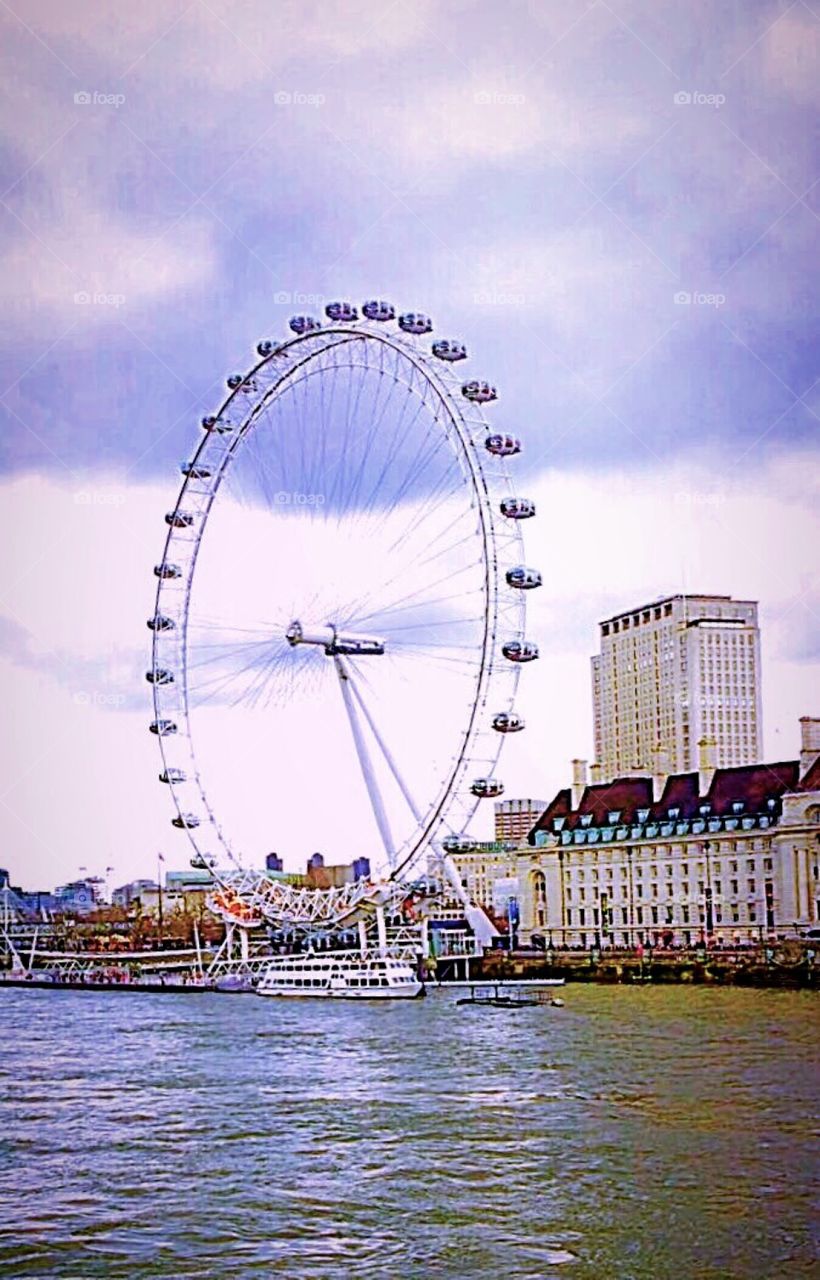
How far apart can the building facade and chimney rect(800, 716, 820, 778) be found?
0.01 m

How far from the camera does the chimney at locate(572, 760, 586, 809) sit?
24797 mm

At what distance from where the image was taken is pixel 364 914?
773 inches

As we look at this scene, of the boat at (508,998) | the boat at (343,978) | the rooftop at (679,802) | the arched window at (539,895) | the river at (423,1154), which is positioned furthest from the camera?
the arched window at (539,895)

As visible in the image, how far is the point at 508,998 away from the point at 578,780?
8401 mm

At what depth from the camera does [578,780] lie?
25.3m

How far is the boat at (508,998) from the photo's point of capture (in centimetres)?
1650

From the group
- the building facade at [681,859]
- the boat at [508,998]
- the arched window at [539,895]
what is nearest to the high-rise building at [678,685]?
the building facade at [681,859]

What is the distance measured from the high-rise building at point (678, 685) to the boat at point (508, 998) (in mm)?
3780

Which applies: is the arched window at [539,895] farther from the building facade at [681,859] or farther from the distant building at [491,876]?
the distant building at [491,876]

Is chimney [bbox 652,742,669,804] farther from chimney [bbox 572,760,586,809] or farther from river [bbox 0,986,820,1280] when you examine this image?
river [bbox 0,986,820,1280]

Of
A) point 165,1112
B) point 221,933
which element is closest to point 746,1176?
point 165,1112

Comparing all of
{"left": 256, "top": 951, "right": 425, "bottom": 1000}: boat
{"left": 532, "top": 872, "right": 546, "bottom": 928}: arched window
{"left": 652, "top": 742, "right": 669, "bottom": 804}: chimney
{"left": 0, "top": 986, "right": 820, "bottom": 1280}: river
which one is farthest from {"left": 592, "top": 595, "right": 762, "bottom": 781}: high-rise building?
{"left": 0, "top": 986, "right": 820, "bottom": 1280}: river

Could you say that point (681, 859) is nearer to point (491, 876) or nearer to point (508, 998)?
point (508, 998)

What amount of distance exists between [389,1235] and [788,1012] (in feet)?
25.7
